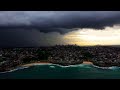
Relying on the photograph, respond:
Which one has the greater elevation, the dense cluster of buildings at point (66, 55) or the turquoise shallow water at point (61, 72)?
the dense cluster of buildings at point (66, 55)

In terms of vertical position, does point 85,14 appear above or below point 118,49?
above

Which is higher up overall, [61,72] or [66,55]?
[66,55]
